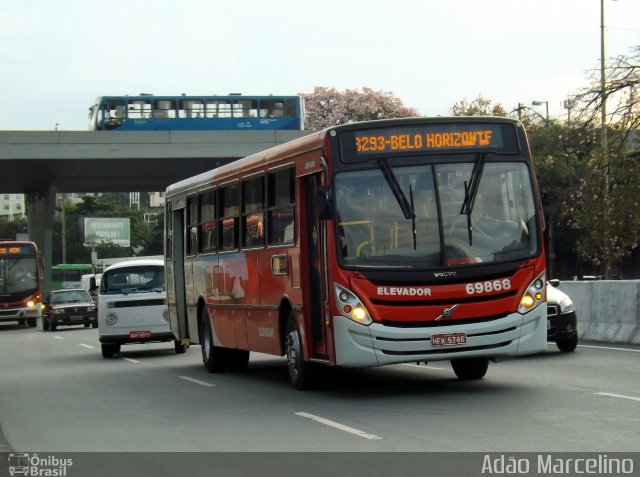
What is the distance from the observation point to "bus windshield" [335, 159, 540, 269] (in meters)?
12.9

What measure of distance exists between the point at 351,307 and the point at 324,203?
45.7 inches

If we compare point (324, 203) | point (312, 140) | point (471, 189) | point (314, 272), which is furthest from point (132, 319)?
point (471, 189)

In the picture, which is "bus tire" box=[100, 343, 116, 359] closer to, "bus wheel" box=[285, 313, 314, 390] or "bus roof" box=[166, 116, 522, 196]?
A: "bus roof" box=[166, 116, 522, 196]

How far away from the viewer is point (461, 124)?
13.4m

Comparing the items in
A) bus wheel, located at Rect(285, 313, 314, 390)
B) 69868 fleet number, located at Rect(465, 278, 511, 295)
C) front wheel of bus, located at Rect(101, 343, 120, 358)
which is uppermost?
69868 fleet number, located at Rect(465, 278, 511, 295)

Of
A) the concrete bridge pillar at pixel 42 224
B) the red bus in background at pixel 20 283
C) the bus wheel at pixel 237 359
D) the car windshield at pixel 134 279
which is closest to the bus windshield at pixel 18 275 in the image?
the red bus in background at pixel 20 283

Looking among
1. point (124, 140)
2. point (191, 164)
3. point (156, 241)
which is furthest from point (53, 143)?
point (156, 241)

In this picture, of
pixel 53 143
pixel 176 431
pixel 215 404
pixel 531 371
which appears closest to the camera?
pixel 176 431

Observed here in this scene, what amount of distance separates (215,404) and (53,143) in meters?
40.6

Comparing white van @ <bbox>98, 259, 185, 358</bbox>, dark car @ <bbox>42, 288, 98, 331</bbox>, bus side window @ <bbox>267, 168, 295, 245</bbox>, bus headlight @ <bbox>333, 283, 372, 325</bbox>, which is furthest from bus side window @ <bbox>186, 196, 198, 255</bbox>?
dark car @ <bbox>42, 288, 98, 331</bbox>

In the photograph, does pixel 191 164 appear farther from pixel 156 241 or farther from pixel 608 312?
pixel 156 241

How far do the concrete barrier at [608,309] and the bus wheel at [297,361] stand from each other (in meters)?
8.85

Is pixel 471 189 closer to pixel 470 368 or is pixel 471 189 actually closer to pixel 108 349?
pixel 470 368

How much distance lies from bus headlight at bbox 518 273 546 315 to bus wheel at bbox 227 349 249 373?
22.0ft
